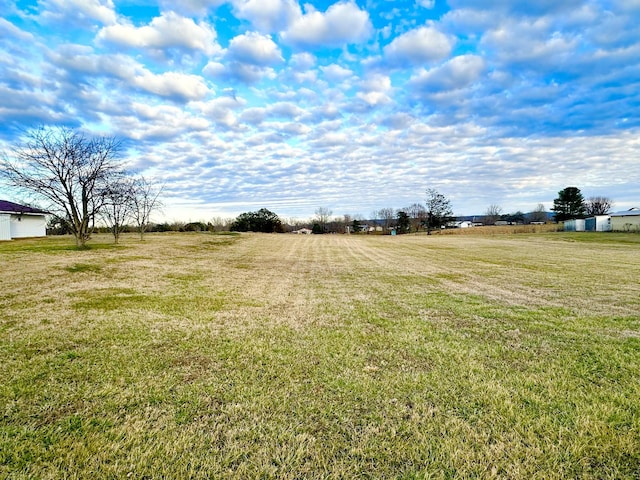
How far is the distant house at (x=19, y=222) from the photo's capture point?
27.2m

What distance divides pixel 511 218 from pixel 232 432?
111 meters

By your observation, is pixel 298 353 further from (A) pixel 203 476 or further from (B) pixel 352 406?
(A) pixel 203 476

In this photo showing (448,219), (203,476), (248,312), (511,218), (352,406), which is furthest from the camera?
(511,218)

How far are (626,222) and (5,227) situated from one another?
77.4 metres

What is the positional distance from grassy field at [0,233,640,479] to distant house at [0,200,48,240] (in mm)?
28983

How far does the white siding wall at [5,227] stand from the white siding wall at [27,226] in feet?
5.77

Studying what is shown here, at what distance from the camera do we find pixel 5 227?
27.2 meters

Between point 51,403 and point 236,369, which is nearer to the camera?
point 51,403

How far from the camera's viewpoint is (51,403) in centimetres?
309

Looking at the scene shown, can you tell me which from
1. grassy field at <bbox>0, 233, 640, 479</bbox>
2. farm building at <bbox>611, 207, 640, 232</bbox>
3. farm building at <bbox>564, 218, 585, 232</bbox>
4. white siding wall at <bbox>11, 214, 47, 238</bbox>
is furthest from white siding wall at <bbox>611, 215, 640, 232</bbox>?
white siding wall at <bbox>11, 214, 47, 238</bbox>

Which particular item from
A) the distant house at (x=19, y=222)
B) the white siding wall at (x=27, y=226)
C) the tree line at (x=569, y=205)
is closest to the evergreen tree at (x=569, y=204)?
the tree line at (x=569, y=205)

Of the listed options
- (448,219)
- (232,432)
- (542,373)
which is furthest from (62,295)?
(448,219)

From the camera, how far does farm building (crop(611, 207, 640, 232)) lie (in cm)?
4525

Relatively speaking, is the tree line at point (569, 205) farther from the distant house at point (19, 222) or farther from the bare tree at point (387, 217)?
the distant house at point (19, 222)
